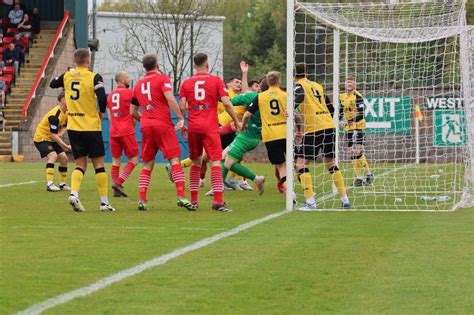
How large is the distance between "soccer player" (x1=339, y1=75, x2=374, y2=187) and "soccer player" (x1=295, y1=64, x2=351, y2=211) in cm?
590

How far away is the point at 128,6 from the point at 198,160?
66.9m

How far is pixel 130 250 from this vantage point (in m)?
9.84

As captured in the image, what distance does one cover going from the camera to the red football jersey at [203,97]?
46.6 feet

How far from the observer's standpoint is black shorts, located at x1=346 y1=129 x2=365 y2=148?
68.9ft

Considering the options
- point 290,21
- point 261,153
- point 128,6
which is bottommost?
point 261,153

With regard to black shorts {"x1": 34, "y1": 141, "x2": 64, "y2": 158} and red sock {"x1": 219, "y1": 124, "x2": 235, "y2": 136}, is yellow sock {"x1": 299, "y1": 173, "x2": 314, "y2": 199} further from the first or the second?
black shorts {"x1": 34, "y1": 141, "x2": 64, "y2": 158}

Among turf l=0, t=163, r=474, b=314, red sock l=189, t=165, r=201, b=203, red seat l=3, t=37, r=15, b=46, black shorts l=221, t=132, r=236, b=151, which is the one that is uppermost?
red seat l=3, t=37, r=15, b=46

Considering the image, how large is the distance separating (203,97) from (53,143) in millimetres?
7163

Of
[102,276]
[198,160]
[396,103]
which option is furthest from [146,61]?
[396,103]

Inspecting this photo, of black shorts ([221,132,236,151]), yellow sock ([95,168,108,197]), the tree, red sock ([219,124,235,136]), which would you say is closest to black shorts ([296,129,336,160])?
yellow sock ([95,168,108,197])

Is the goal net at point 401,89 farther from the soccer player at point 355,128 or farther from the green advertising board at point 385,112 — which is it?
the green advertising board at point 385,112

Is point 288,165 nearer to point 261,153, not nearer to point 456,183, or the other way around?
point 456,183

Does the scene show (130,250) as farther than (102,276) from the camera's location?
Yes

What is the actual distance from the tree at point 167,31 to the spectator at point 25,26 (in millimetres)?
13717
